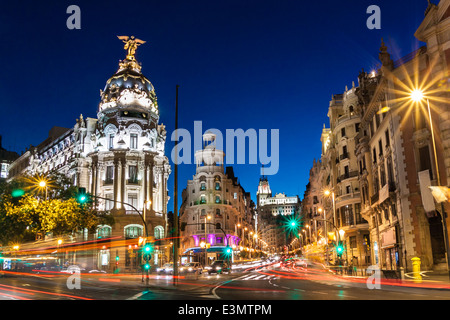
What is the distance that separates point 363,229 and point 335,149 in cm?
1391

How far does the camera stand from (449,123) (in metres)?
30.2

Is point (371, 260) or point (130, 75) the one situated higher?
point (130, 75)

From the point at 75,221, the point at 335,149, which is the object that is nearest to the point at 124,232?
the point at 75,221

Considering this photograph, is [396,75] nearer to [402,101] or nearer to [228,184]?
[402,101]

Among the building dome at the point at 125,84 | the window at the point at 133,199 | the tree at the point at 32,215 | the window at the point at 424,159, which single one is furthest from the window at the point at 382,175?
the building dome at the point at 125,84

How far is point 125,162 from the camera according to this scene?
70.4 m

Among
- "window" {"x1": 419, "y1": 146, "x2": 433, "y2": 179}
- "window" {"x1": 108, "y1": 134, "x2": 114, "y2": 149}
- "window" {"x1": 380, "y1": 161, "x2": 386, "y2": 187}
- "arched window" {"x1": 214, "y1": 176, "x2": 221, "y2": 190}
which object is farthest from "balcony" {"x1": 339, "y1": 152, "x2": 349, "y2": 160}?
"arched window" {"x1": 214, "y1": 176, "x2": 221, "y2": 190}

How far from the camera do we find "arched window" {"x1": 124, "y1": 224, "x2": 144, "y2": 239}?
221 feet

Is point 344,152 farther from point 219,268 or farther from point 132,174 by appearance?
point 132,174

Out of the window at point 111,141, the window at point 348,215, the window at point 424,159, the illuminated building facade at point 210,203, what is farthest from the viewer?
the illuminated building facade at point 210,203

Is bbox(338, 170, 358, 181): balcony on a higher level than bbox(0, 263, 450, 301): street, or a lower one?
higher

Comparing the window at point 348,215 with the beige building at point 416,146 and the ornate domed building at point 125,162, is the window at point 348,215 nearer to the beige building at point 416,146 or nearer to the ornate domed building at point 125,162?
the beige building at point 416,146

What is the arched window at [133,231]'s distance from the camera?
67438 millimetres

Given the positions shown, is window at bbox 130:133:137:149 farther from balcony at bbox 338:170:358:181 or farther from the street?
balcony at bbox 338:170:358:181
